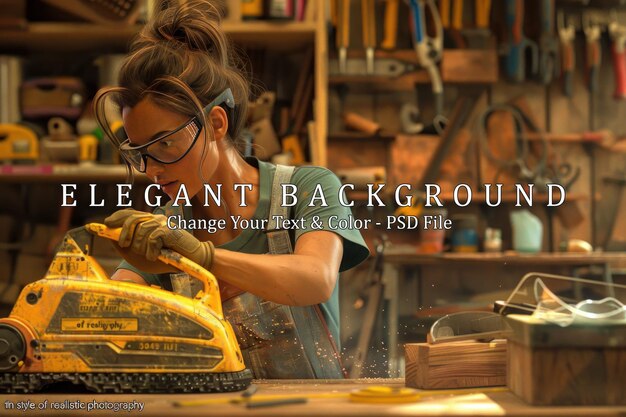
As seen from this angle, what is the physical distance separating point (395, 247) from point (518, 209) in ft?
2.03

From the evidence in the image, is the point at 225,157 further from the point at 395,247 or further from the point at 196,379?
the point at 395,247

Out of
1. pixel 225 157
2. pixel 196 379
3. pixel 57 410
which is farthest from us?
pixel 225 157

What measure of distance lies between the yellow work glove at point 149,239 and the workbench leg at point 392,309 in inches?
82.3

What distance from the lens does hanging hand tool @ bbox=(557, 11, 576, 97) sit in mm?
3725

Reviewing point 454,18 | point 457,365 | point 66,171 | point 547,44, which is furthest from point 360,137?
point 457,365

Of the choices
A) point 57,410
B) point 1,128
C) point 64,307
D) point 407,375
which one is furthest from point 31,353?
point 1,128

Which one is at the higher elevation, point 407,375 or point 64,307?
point 64,307

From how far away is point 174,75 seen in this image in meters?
1.71

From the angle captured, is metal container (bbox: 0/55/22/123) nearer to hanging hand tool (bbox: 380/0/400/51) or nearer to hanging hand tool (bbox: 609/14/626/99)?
hanging hand tool (bbox: 380/0/400/51)

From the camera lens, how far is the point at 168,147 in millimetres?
1629

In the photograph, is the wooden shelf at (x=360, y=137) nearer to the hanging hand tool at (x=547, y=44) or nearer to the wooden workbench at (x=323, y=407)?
the hanging hand tool at (x=547, y=44)

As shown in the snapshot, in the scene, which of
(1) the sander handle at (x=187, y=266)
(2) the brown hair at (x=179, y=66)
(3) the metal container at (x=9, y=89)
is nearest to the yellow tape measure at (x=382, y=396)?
(1) the sander handle at (x=187, y=266)

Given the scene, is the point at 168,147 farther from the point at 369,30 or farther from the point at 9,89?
the point at 369,30

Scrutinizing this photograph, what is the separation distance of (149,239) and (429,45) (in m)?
2.53
